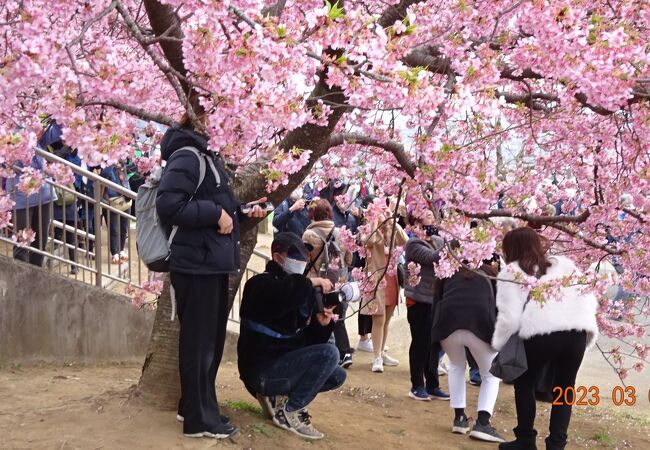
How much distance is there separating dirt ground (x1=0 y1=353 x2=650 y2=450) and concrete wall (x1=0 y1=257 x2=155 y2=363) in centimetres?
20

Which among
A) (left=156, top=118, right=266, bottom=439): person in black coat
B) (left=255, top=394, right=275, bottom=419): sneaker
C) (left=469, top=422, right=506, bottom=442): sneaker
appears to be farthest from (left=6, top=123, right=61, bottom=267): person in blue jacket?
(left=469, top=422, right=506, bottom=442): sneaker

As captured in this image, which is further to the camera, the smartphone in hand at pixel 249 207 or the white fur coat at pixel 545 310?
the white fur coat at pixel 545 310

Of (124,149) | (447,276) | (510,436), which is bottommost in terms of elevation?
(510,436)

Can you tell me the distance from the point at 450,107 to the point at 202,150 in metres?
1.55

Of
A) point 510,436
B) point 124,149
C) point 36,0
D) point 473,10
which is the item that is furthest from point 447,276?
point 36,0

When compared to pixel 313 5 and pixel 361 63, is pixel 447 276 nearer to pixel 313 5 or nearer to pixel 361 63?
pixel 313 5

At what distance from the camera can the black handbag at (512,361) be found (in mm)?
6336

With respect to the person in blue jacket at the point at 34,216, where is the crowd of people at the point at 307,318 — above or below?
below

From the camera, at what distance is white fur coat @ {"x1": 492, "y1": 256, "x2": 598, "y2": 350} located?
6.28 meters

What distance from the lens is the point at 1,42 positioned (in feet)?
16.4

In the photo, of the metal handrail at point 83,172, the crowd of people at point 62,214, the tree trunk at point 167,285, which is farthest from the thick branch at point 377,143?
the metal handrail at point 83,172

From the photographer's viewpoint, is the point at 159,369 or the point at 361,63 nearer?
the point at 361,63

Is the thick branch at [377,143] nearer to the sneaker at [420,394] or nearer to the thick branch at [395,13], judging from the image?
the thick branch at [395,13]

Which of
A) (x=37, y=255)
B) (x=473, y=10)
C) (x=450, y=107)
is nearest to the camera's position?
(x=450, y=107)
